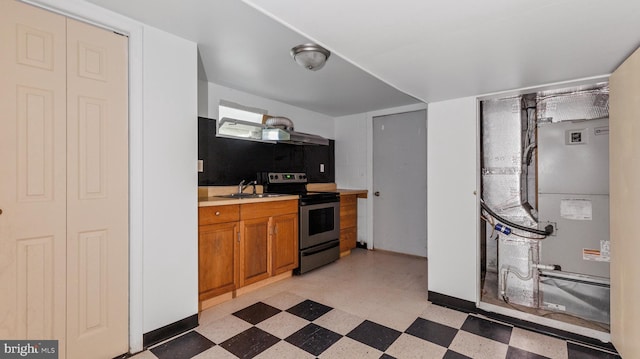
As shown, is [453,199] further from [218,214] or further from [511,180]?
[218,214]

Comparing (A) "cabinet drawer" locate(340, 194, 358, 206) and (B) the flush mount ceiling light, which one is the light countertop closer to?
(A) "cabinet drawer" locate(340, 194, 358, 206)

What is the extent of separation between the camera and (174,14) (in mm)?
1702

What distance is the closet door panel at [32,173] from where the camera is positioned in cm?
139

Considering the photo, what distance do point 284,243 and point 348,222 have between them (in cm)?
138

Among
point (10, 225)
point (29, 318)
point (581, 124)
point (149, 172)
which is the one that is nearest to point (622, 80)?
point (581, 124)

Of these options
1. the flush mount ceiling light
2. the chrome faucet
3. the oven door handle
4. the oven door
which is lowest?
the oven door handle

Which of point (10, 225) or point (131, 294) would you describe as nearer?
point (10, 225)

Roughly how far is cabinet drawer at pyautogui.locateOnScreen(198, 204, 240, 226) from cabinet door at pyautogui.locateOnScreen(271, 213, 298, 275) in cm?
50

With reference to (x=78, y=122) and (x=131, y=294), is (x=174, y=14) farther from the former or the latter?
(x=131, y=294)

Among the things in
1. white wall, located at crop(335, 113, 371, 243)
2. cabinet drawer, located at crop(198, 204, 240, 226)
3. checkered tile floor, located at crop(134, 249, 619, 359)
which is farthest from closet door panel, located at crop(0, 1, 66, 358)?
white wall, located at crop(335, 113, 371, 243)

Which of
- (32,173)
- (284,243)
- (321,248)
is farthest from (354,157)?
(32,173)

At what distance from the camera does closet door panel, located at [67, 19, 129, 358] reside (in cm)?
158

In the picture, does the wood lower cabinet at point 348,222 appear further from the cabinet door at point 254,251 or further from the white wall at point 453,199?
the white wall at point 453,199

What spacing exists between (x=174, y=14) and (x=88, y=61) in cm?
55
